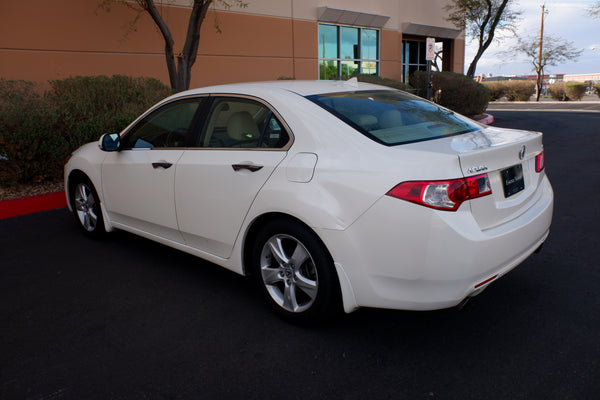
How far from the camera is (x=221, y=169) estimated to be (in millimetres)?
3668

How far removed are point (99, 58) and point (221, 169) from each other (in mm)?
10119

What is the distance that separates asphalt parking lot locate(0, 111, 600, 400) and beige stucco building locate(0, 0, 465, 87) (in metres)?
8.32

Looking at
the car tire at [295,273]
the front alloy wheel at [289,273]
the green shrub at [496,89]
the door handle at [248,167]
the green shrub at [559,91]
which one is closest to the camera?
the car tire at [295,273]

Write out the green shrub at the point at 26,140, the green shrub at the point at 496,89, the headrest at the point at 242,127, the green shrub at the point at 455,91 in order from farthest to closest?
the green shrub at the point at 496,89
the green shrub at the point at 455,91
the green shrub at the point at 26,140
the headrest at the point at 242,127

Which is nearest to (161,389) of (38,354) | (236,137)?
(38,354)

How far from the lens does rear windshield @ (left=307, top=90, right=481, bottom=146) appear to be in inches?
129

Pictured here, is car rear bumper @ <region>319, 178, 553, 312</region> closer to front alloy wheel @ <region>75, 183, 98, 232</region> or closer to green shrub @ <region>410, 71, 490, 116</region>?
front alloy wheel @ <region>75, 183, 98, 232</region>

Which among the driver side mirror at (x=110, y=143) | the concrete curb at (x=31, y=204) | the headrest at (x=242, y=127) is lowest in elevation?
the concrete curb at (x=31, y=204)

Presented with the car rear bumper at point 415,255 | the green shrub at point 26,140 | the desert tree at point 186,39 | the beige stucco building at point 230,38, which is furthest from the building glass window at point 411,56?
the car rear bumper at point 415,255

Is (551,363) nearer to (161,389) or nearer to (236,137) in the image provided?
(161,389)

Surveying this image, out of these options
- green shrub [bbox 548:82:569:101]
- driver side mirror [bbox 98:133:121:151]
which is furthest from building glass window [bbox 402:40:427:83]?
driver side mirror [bbox 98:133:121:151]

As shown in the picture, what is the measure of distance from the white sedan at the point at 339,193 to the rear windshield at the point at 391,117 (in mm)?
17

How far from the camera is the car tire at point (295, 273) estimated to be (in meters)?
3.10

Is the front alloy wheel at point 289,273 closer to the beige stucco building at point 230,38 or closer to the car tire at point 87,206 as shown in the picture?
the car tire at point 87,206
